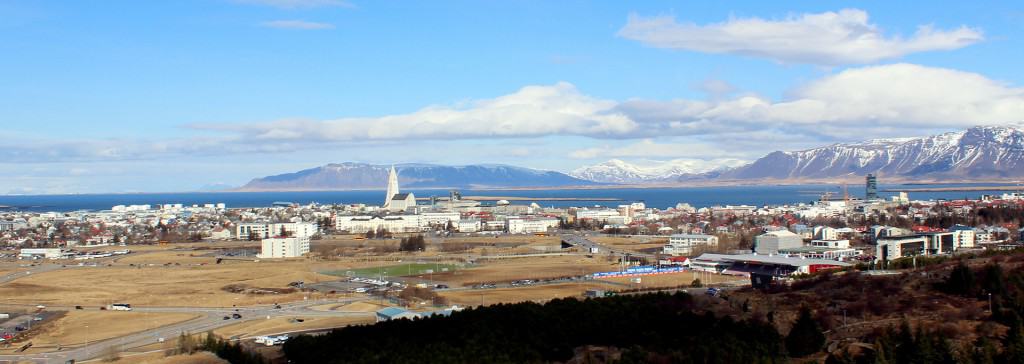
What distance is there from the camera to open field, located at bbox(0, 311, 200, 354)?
2905 cm

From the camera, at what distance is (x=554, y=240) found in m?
71.8

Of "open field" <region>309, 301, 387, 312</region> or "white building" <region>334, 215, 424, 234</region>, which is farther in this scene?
"white building" <region>334, 215, 424, 234</region>

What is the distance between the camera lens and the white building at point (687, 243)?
193ft

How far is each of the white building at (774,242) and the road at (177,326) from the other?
26.4 m

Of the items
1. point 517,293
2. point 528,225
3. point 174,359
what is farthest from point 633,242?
point 174,359

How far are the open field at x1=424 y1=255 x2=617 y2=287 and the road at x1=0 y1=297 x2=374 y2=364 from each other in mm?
8639

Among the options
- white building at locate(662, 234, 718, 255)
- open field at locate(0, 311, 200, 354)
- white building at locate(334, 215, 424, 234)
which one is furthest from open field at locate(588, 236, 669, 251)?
open field at locate(0, 311, 200, 354)

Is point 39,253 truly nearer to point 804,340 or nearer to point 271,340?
point 271,340

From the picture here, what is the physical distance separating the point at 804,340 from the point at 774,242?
34891 mm

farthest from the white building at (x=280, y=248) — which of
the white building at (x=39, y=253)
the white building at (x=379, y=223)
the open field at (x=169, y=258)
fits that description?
the white building at (x=379, y=223)

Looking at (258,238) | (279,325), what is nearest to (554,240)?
(258,238)

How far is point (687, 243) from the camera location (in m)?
60.4

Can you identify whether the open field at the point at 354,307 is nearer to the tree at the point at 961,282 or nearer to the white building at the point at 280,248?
the tree at the point at 961,282

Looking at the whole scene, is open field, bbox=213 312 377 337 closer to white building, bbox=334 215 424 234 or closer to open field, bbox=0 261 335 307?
open field, bbox=0 261 335 307
